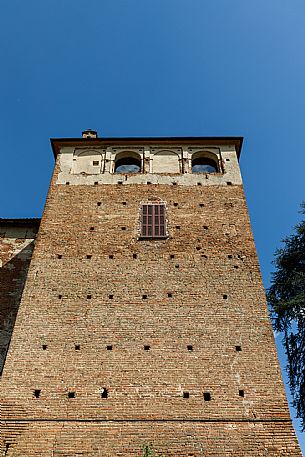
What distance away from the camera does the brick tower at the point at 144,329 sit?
9.16 meters

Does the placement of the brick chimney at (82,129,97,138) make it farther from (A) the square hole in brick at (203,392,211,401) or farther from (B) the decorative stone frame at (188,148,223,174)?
(A) the square hole in brick at (203,392,211,401)

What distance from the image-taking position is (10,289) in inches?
540

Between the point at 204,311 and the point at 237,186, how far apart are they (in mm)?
5291

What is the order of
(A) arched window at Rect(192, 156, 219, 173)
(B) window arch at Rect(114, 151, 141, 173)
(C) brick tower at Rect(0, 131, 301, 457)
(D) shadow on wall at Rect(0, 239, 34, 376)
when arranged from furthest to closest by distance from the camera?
(B) window arch at Rect(114, 151, 141, 173), (A) arched window at Rect(192, 156, 219, 173), (D) shadow on wall at Rect(0, 239, 34, 376), (C) brick tower at Rect(0, 131, 301, 457)

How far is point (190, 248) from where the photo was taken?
12875 millimetres

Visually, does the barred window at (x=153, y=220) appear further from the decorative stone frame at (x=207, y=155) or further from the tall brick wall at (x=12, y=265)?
the tall brick wall at (x=12, y=265)

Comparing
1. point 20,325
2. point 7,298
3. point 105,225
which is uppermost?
point 105,225

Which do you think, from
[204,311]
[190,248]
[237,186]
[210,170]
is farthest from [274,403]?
[210,170]

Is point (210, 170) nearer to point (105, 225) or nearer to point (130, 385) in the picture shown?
point (105, 225)

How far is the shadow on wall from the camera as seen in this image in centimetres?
1259

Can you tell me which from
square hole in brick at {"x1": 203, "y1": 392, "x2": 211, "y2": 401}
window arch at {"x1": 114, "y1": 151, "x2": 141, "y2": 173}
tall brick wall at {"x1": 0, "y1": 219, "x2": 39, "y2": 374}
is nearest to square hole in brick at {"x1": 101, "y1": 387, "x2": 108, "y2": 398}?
square hole in brick at {"x1": 203, "y1": 392, "x2": 211, "y2": 401}

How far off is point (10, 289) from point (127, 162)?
6.17 metres

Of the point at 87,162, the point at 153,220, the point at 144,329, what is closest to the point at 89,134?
the point at 87,162

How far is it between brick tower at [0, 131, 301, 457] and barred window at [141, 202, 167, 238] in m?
0.04
